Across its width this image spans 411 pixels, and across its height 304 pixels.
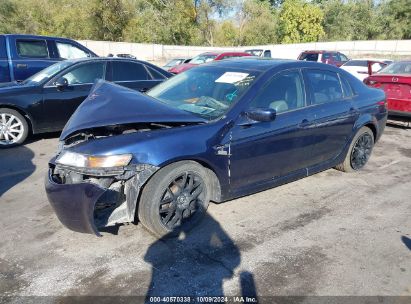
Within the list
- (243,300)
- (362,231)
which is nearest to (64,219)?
→ (243,300)

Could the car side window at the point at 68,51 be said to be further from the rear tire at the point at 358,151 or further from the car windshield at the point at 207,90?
the rear tire at the point at 358,151

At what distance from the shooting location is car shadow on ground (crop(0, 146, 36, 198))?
470 cm

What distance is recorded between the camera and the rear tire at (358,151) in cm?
505

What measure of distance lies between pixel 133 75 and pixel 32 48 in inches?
118

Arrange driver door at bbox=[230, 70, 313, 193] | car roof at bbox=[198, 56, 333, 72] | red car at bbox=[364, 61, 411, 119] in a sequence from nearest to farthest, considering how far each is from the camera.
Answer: driver door at bbox=[230, 70, 313, 193], car roof at bbox=[198, 56, 333, 72], red car at bbox=[364, 61, 411, 119]

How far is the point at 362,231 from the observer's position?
362cm

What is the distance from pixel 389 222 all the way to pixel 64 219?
3.17 metres

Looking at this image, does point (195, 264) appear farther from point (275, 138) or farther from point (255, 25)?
point (255, 25)

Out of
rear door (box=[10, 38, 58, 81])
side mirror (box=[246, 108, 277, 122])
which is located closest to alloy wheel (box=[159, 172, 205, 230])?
side mirror (box=[246, 108, 277, 122])

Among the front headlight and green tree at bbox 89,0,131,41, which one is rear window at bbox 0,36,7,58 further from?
green tree at bbox 89,0,131,41

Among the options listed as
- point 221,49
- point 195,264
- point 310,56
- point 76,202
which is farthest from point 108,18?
point 195,264

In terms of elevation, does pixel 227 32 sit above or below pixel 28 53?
above

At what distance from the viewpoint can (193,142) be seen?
3.30m

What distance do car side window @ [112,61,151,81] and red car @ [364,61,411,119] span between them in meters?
4.90
